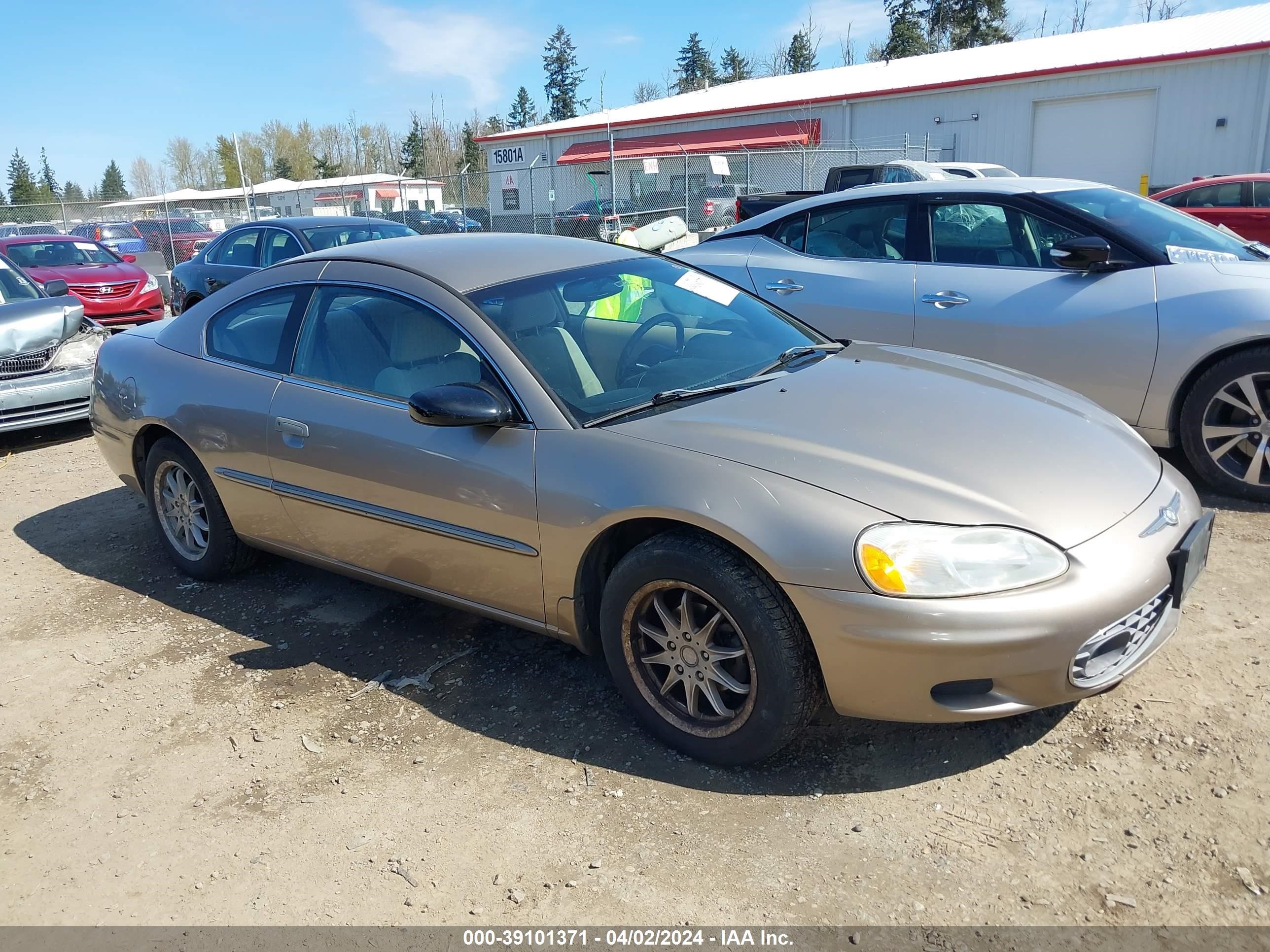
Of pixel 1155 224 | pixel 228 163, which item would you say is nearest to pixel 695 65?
pixel 228 163

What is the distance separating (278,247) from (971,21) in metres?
52.2

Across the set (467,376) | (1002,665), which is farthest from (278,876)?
(1002,665)

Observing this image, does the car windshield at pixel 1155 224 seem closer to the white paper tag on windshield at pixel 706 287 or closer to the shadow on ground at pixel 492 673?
the white paper tag on windshield at pixel 706 287

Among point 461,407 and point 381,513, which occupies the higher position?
point 461,407

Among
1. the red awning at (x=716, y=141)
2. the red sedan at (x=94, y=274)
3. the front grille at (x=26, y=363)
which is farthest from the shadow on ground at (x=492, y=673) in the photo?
the red awning at (x=716, y=141)

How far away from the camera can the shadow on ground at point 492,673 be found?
2869 millimetres

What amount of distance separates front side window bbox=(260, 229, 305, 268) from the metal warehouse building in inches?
353

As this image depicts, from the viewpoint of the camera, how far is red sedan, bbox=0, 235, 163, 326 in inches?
484

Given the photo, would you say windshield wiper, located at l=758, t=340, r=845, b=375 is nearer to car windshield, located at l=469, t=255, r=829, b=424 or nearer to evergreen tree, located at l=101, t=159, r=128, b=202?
car windshield, located at l=469, t=255, r=829, b=424

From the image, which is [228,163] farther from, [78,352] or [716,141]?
[78,352]

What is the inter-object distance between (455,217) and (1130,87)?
1877cm

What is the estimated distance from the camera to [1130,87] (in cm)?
2308

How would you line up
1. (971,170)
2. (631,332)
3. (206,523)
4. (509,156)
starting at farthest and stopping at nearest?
(509,156) → (971,170) → (206,523) → (631,332)

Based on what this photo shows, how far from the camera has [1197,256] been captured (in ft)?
16.4
